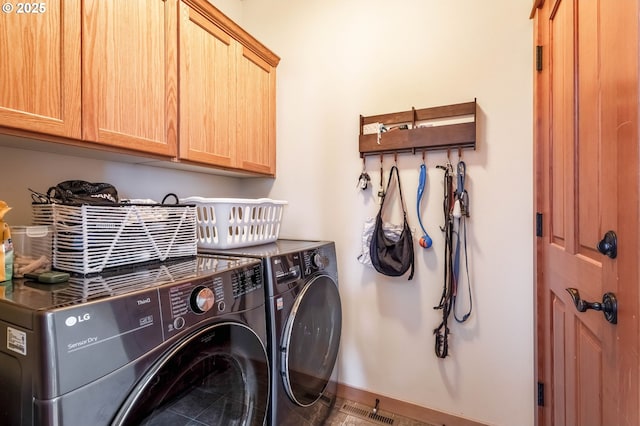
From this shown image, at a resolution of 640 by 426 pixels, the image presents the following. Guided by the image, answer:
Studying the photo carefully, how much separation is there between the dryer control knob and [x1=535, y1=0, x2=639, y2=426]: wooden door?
0.94 m

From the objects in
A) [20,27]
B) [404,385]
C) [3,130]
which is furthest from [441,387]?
[20,27]

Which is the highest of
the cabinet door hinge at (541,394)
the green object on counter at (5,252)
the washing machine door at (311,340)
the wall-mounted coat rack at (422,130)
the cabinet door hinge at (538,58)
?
the cabinet door hinge at (538,58)

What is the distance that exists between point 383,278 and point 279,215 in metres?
0.70

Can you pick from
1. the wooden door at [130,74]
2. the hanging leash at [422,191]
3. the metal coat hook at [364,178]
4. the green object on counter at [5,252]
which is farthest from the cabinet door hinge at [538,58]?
the green object on counter at [5,252]

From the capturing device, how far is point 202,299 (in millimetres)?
793

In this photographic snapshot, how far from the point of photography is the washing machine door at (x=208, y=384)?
0.68 meters

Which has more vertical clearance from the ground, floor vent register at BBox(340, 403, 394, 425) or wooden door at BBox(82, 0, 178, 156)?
wooden door at BBox(82, 0, 178, 156)

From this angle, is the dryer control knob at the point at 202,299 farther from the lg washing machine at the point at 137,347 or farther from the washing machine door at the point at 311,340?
the washing machine door at the point at 311,340

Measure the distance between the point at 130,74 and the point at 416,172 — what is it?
137cm

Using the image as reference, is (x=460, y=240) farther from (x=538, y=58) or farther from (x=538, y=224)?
(x=538, y=58)

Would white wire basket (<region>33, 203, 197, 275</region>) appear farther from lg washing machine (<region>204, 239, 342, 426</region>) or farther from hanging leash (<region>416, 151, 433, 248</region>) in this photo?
hanging leash (<region>416, 151, 433, 248</region>)

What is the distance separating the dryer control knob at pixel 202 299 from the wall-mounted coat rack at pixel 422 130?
1196 millimetres

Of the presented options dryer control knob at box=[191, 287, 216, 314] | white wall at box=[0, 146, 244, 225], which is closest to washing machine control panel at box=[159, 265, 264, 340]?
dryer control knob at box=[191, 287, 216, 314]

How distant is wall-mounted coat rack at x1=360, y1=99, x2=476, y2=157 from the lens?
1479mm
